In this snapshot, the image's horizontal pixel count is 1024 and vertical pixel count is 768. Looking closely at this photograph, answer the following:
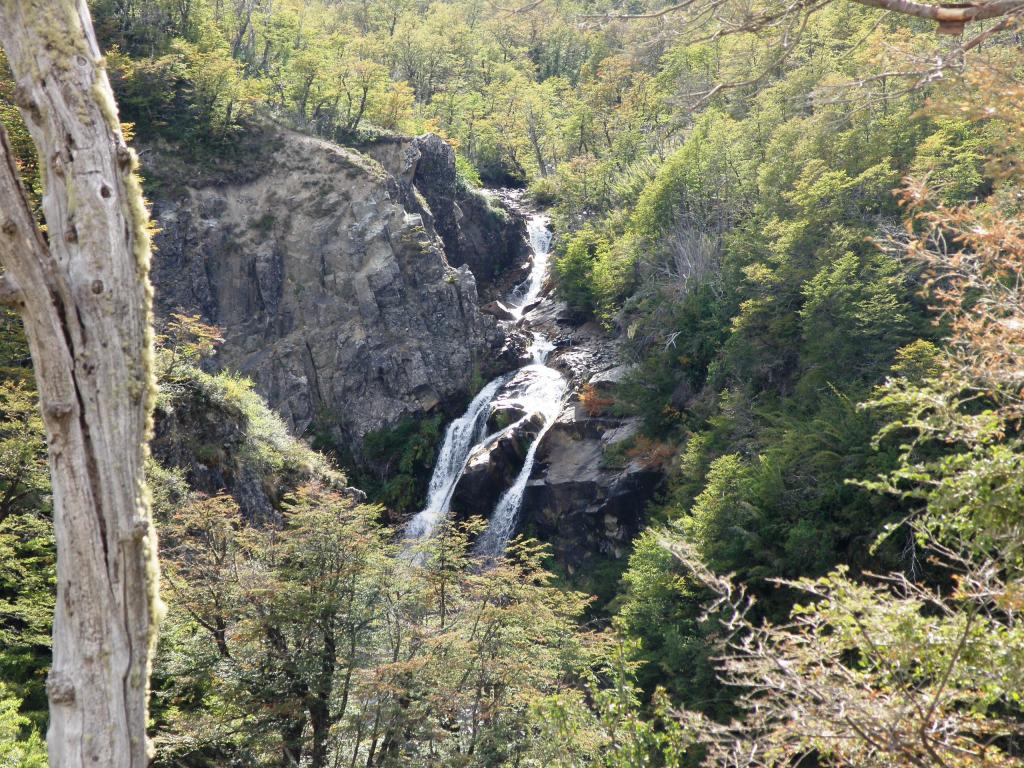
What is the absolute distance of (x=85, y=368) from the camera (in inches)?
137

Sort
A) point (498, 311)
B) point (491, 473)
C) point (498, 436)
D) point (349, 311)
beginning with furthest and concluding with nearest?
point (498, 311), point (349, 311), point (498, 436), point (491, 473)

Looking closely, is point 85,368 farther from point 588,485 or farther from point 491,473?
point 491,473

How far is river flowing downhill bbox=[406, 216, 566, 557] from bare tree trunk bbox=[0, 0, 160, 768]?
21102 millimetres

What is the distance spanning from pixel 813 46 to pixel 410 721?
3734cm

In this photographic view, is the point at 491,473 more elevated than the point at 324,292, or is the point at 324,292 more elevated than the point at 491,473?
the point at 324,292

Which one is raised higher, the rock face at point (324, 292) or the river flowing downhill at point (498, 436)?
the rock face at point (324, 292)

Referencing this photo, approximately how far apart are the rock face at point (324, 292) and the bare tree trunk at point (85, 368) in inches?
1099

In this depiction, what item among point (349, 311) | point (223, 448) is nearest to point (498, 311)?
point (349, 311)

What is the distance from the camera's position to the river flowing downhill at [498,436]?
84.8 ft

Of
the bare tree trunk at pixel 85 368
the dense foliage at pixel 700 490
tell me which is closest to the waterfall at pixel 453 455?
the dense foliage at pixel 700 490

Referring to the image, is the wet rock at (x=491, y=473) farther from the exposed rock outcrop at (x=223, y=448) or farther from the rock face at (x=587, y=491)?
the exposed rock outcrop at (x=223, y=448)

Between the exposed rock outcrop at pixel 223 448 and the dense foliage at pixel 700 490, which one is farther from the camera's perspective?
A: the exposed rock outcrop at pixel 223 448

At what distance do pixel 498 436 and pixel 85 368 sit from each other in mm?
24285

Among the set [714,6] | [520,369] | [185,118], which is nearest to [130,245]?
[714,6]
